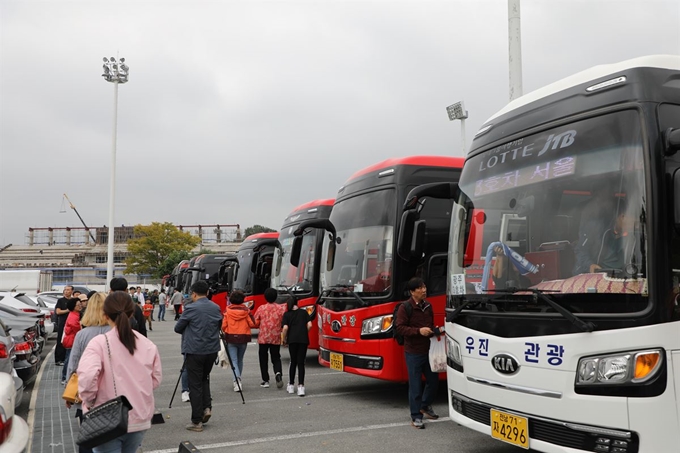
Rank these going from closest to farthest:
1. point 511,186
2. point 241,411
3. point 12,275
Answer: point 511,186, point 241,411, point 12,275

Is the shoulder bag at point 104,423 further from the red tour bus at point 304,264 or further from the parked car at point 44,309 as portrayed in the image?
the parked car at point 44,309

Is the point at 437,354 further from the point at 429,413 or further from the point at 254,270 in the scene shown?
the point at 254,270

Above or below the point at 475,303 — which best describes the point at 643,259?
above

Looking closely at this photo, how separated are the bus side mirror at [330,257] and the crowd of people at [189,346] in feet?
2.60

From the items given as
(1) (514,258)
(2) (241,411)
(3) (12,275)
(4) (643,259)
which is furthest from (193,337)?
(3) (12,275)

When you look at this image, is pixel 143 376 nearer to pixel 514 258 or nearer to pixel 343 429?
pixel 514 258

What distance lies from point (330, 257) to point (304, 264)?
347 cm

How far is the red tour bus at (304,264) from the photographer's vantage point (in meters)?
12.5

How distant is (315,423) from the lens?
7.54 meters

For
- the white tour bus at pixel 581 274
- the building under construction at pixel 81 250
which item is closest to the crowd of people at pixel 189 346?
the white tour bus at pixel 581 274

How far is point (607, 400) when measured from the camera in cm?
417

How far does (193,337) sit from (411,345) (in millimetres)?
2637

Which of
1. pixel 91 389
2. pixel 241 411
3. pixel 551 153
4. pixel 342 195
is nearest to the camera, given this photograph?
pixel 91 389

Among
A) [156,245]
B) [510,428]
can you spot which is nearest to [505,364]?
[510,428]
